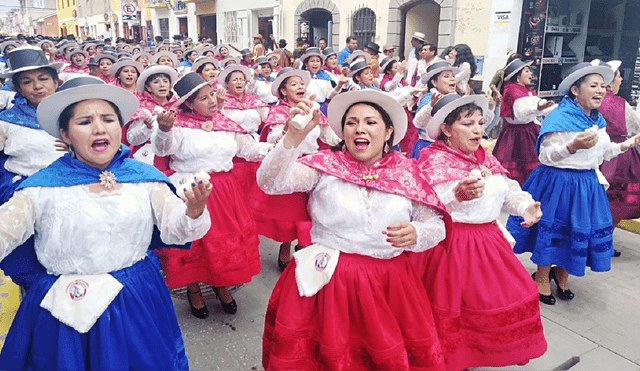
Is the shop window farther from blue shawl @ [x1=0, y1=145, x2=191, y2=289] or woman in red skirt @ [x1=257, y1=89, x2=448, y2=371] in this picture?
blue shawl @ [x1=0, y1=145, x2=191, y2=289]

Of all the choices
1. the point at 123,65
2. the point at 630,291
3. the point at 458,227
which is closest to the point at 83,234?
the point at 458,227

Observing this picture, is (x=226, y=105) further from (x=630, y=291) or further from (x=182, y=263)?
(x=630, y=291)

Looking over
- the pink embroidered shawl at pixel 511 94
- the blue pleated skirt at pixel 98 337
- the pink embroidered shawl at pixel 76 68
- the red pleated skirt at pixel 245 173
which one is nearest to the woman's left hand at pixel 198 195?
the blue pleated skirt at pixel 98 337

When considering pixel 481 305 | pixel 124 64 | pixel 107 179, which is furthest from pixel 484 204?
pixel 124 64

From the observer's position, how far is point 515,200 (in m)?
3.39

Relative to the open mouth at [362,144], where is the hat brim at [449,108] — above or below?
above

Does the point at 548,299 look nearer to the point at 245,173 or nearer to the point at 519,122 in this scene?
the point at 519,122

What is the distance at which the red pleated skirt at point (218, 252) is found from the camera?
164 inches

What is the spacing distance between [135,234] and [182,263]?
176cm

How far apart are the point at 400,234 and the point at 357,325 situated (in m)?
0.55

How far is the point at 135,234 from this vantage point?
8.16 feet

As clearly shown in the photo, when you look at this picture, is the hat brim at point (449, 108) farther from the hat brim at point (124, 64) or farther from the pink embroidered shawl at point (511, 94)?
the hat brim at point (124, 64)

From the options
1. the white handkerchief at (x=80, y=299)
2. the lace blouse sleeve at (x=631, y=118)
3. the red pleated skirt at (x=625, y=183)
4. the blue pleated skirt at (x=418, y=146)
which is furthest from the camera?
the blue pleated skirt at (x=418, y=146)

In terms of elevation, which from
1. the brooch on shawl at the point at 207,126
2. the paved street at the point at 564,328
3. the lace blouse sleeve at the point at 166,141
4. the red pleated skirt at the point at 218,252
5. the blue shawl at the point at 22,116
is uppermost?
the blue shawl at the point at 22,116
